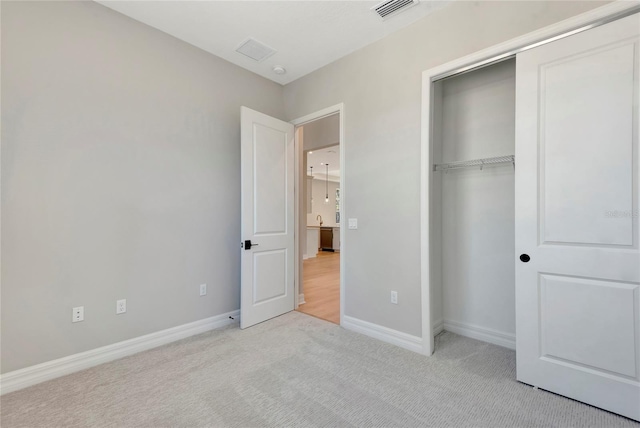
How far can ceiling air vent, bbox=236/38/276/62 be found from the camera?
283cm

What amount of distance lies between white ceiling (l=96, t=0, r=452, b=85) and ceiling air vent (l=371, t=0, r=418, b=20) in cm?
5

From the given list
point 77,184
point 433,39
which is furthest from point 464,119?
point 77,184

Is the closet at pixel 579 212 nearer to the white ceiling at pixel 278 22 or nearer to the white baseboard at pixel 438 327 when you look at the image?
the white baseboard at pixel 438 327

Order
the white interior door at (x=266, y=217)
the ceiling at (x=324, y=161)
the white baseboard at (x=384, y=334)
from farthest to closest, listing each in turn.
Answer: the ceiling at (x=324, y=161) → the white interior door at (x=266, y=217) → the white baseboard at (x=384, y=334)

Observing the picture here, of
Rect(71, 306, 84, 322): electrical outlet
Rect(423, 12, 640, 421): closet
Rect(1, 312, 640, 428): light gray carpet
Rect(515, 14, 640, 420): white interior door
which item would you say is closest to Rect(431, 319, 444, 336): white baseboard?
Rect(1, 312, 640, 428): light gray carpet

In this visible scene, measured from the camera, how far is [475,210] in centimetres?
284

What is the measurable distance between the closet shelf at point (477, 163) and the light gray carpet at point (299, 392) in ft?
5.51

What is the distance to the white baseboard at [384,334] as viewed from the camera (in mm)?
2537

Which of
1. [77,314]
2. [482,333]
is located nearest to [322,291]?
[482,333]

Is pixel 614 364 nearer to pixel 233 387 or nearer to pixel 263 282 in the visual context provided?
pixel 233 387

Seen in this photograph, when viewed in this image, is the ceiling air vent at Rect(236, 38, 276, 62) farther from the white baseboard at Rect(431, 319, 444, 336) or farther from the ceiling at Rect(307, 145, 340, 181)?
the white baseboard at Rect(431, 319, 444, 336)

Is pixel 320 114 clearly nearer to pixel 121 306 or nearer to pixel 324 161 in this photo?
pixel 121 306

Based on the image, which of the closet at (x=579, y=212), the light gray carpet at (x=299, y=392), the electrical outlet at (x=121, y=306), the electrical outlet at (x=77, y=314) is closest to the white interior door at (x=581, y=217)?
the closet at (x=579, y=212)

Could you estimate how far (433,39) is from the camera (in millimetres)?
2445
